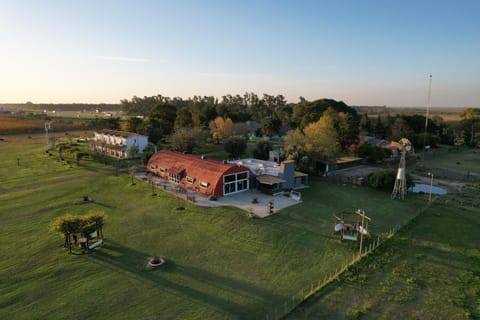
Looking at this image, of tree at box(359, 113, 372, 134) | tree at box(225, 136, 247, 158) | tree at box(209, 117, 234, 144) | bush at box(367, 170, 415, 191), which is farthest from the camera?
tree at box(359, 113, 372, 134)

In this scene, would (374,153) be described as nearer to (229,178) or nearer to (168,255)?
(229,178)

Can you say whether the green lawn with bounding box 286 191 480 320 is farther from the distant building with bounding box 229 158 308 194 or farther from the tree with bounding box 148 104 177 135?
the tree with bounding box 148 104 177 135

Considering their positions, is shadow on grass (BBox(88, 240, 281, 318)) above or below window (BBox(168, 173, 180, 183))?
below

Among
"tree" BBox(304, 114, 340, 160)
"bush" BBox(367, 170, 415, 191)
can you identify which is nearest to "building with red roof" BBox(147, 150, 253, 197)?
"tree" BBox(304, 114, 340, 160)

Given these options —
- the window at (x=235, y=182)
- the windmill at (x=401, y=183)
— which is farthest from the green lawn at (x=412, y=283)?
the window at (x=235, y=182)

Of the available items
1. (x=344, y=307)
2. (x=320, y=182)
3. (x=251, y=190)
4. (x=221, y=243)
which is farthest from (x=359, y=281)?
(x=320, y=182)

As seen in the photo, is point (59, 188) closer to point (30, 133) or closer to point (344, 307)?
point (344, 307)

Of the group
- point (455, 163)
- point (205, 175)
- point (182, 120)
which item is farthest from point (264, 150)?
point (455, 163)

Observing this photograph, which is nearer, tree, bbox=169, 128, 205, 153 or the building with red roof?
the building with red roof
